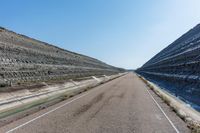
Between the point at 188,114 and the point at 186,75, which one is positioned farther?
the point at 186,75

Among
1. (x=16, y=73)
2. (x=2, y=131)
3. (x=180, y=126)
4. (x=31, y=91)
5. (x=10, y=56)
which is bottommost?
(x=180, y=126)

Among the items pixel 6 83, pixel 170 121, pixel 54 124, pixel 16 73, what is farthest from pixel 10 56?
pixel 170 121

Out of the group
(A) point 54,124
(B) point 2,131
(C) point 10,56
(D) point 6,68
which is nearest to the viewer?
(B) point 2,131

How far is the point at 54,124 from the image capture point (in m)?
9.62

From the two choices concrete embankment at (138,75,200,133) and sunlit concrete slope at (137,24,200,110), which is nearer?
concrete embankment at (138,75,200,133)

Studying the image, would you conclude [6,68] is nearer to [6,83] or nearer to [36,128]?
[6,83]

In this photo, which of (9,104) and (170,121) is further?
(9,104)

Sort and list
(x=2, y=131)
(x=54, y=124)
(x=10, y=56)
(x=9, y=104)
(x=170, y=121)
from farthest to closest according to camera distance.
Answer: (x=10, y=56) → (x=9, y=104) → (x=170, y=121) → (x=54, y=124) → (x=2, y=131)

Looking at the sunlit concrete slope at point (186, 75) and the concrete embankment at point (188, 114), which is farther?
the sunlit concrete slope at point (186, 75)

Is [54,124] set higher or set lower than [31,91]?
lower

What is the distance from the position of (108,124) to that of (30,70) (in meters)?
25.7

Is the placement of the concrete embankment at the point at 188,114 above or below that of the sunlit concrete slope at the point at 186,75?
below

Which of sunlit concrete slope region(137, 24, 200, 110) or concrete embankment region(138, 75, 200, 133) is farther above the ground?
sunlit concrete slope region(137, 24, 200, 110)

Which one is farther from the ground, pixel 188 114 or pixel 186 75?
pixel 186 75
